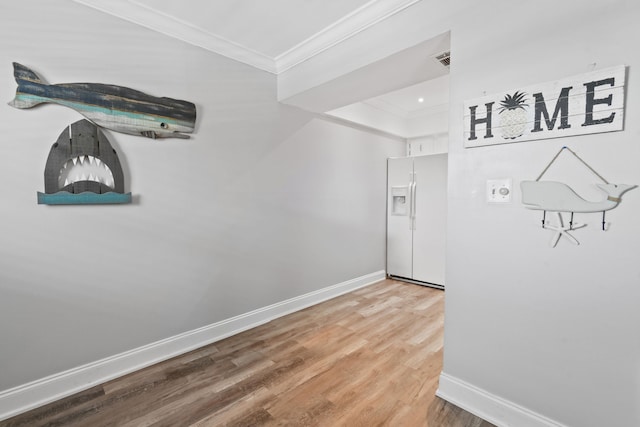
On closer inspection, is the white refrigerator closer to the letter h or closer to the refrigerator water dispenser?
the refrigerator water dispenser

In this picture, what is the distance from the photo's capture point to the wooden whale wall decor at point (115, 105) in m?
1.74

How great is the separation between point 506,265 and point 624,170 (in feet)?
A: 2.24

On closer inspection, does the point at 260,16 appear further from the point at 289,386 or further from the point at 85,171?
the point at 289,386

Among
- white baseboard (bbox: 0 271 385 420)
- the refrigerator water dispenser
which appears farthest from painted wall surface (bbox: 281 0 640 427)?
the refrigerator water dispenser

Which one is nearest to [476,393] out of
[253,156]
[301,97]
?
[253,156]

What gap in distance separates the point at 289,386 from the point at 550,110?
7.75 feet

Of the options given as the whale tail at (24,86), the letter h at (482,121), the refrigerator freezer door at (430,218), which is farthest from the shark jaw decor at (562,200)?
the whale tail at (24,86)

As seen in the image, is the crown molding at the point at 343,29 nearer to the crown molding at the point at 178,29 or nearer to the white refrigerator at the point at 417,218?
the crown molding at the point at 178,29

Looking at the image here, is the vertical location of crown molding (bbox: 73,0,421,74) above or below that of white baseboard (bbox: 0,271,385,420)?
above

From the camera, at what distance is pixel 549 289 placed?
146cm

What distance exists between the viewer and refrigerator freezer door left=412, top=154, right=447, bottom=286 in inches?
157

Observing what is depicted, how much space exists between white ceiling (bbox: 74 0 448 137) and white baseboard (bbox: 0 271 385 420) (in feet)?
8.50

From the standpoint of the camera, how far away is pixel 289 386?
197cm

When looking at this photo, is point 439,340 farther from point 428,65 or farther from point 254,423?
point 428,65
